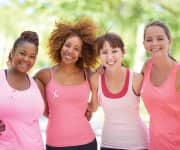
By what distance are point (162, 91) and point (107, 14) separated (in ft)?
11.1

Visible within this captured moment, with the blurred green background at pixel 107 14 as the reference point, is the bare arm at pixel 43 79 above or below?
below

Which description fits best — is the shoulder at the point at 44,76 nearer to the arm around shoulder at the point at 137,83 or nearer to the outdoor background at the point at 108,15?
the arm around shoulder at the point at 137,83

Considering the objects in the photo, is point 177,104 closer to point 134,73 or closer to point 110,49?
point 134,73

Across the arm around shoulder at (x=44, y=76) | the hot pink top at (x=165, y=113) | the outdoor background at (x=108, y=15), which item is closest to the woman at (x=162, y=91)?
the hot pink top at (x=165, y=113)

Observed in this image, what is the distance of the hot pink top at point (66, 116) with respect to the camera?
2045 mm

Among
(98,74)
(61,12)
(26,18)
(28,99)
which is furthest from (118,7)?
(28,99)

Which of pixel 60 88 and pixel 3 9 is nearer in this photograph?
pixel 60 88

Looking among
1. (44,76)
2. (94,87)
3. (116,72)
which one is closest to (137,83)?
(116,72)

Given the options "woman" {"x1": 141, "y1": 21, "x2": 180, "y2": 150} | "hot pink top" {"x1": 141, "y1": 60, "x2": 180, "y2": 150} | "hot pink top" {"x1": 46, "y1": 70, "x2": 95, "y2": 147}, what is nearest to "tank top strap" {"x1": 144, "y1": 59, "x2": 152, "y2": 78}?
"woman" {"x1": 141, "y1": 21, "x2": 180, "y2": 150}

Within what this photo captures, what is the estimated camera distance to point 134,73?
2092mm

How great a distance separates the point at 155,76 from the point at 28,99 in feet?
2.14

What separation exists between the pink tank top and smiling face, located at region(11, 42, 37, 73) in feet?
1.42

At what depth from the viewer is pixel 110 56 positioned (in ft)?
6.71

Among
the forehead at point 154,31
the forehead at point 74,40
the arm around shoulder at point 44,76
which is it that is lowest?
the arm around shoulder at point 44,76
